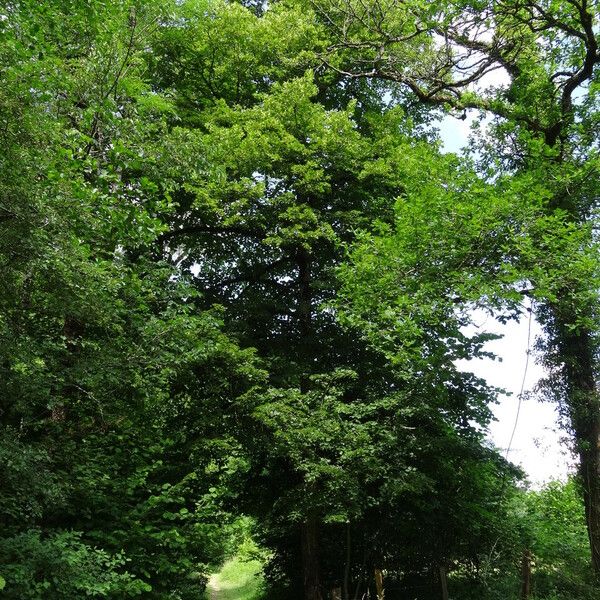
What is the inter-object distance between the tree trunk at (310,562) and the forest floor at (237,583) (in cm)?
375

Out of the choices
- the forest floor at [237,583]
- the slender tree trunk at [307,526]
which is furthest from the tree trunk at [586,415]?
the forest floor at [237,583]

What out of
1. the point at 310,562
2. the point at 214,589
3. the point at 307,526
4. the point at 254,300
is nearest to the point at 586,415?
the point at 307,526

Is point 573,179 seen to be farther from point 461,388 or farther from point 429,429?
point 429,429

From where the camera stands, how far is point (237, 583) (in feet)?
53.7

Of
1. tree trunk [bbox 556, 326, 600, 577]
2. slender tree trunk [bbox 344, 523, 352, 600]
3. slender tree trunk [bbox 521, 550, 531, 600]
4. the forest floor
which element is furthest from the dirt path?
tree trunk [bbox 556, 326, 600, 577]

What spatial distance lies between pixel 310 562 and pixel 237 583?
8.01 meters

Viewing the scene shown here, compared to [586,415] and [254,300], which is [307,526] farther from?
[586,415]

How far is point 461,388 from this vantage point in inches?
389

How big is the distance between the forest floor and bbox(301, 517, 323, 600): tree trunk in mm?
3753

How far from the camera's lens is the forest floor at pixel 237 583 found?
13922 mm

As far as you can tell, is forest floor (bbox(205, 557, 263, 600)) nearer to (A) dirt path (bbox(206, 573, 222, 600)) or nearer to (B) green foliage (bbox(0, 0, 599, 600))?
(A) dirt path (bbox(206, 573, 222, 600))

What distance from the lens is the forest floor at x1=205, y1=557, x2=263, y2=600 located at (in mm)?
13922

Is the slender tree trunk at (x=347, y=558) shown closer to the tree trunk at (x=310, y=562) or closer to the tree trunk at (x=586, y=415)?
the tree trunk at (x=310, y=562)

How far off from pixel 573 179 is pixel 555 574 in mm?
6931
